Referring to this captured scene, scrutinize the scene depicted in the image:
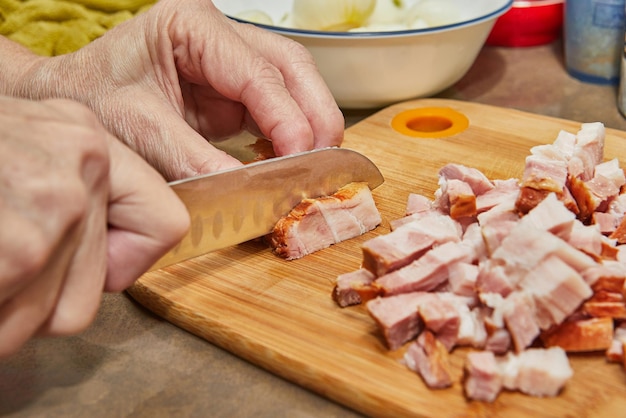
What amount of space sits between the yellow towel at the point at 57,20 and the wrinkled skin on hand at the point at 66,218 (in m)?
1.63

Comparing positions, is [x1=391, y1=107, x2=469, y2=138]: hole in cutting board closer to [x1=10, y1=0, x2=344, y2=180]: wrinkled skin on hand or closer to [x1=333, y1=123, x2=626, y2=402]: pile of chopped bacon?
[x1=10, y1=0, x2=344, y2=180]: wrinkled skin on hand

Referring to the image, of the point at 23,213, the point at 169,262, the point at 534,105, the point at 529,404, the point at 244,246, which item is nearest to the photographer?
the point at 23,213

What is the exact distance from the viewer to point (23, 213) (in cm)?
102

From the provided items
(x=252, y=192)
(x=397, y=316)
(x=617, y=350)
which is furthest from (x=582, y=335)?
(x=252, y=192)

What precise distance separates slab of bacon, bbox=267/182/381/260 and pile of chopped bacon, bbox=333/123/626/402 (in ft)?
0.56

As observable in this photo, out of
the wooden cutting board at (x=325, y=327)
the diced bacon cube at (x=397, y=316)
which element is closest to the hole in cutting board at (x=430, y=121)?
the wooden cutting board at (x=325, y=327)

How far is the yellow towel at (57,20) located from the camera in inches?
102

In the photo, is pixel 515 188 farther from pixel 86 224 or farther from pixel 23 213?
pixel 23 213

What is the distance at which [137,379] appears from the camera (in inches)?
56.9

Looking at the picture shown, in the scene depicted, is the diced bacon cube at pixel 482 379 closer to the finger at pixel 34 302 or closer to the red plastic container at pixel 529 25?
the finger at pixel 34 302

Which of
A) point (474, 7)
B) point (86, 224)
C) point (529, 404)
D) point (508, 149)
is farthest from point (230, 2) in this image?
point (529, 404)

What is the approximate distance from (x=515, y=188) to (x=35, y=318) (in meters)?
1.22

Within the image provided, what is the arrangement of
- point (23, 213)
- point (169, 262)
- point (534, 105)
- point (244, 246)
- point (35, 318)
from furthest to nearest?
point (534, 105)
point (244, 246)
point (169, 262)
point (35, 318)
point (23, 213)

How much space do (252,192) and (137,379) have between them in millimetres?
512
